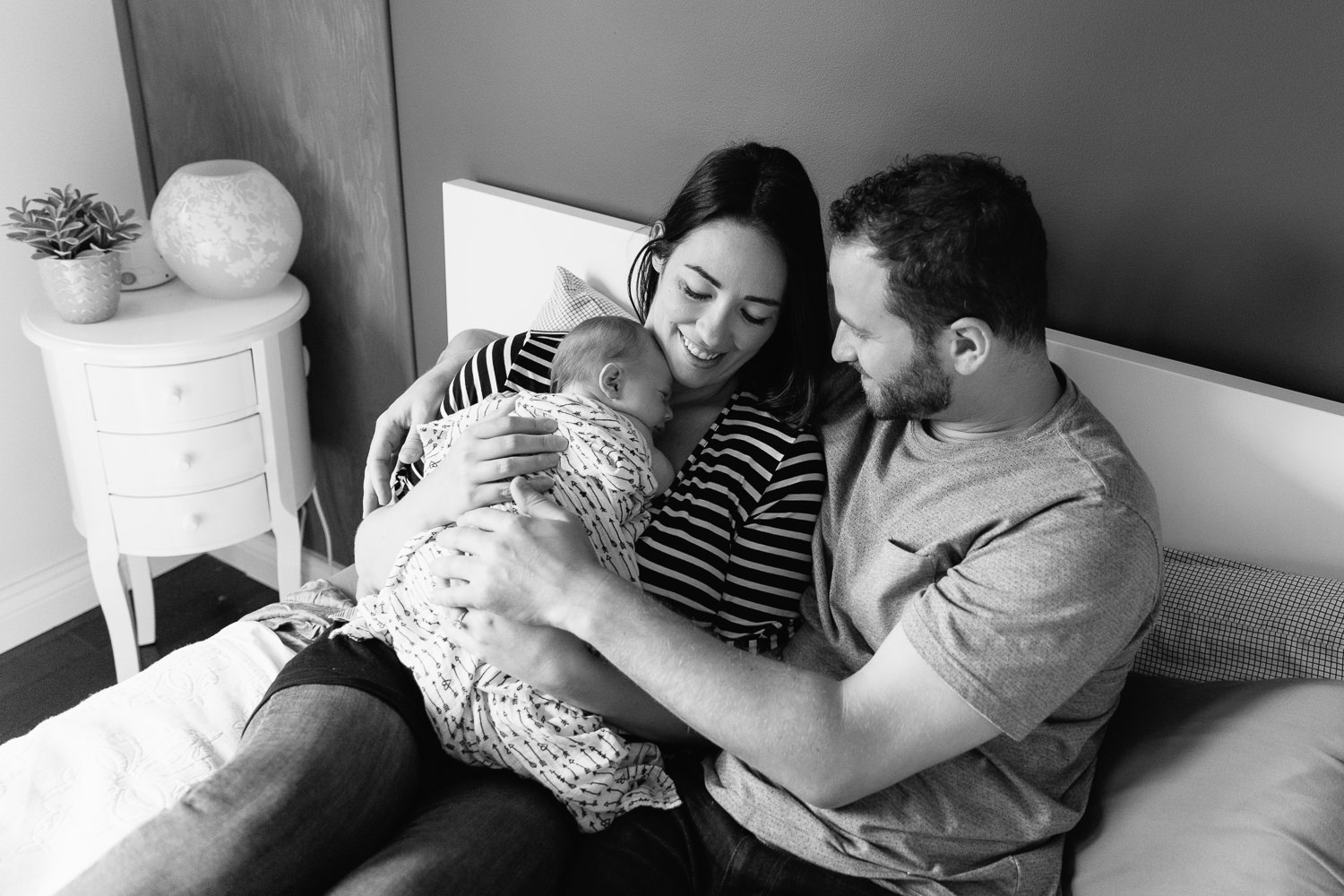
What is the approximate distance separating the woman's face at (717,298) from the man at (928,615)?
0.15 m

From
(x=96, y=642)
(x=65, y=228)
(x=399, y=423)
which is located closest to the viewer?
(x=399, y=423)

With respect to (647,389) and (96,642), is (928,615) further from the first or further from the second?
(96,642)

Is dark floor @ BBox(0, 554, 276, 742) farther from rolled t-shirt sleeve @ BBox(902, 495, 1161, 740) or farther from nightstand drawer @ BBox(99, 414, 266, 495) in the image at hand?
rolled t-shirt sleeve @ BBox(902, 495, 1161, 740)

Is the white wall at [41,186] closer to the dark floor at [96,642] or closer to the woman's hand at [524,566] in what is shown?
the dark floor at [96,642]

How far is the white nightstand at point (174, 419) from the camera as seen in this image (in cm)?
202

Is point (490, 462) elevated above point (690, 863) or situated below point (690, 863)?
above

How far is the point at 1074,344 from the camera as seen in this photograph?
4.81ft

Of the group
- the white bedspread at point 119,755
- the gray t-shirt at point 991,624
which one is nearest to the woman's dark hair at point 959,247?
the gray t-shirt at point 991,624

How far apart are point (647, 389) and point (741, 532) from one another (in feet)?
0.75

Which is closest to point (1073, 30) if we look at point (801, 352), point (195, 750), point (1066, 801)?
point (801, 352)

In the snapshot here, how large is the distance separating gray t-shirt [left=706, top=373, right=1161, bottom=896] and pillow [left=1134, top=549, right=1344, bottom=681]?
11 centimetres

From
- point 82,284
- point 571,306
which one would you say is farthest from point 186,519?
point 571,306

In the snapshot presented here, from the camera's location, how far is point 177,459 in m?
2.10

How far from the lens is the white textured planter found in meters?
2.00
